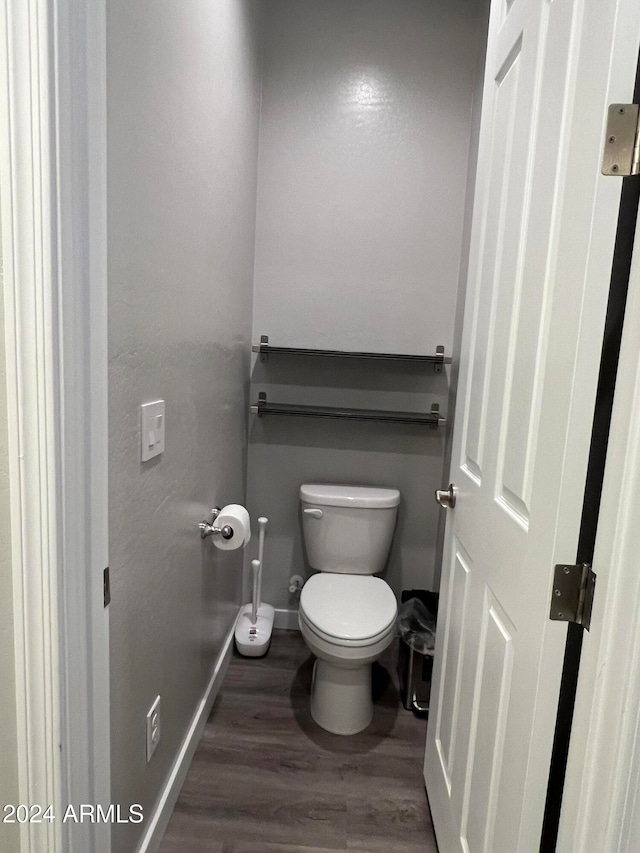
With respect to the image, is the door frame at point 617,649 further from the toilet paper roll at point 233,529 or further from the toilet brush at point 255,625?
the toilet brush at point 255,625

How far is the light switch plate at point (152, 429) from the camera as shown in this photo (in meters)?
1.04

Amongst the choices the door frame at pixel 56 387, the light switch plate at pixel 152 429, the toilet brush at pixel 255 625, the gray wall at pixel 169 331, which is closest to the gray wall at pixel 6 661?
the door frame at pixel 56 387

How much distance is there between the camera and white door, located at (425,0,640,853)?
69 centimetres

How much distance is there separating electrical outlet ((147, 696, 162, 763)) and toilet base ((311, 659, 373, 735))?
633 mm

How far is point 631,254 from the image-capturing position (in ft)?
2.12

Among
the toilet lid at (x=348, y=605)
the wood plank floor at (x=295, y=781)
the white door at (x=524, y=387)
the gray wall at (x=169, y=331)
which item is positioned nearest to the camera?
the white door at (x=524, y=387)

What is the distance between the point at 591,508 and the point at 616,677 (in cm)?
22

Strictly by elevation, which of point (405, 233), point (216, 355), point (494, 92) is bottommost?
point (216, 355)

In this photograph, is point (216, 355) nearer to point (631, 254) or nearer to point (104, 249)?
point (104, 249)

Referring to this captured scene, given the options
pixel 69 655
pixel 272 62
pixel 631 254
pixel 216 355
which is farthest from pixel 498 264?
pixel 272 62

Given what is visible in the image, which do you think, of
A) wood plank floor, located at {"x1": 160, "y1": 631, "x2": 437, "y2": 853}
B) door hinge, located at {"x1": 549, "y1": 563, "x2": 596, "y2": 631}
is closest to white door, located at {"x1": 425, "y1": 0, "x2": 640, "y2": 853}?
door hinge, located at {"x1": 549, "y1": 563, "x2": 596, "y2": 631}

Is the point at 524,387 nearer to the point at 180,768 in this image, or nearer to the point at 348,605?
the point at 348,605

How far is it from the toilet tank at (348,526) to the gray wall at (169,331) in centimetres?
42

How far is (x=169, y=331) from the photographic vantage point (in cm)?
118
